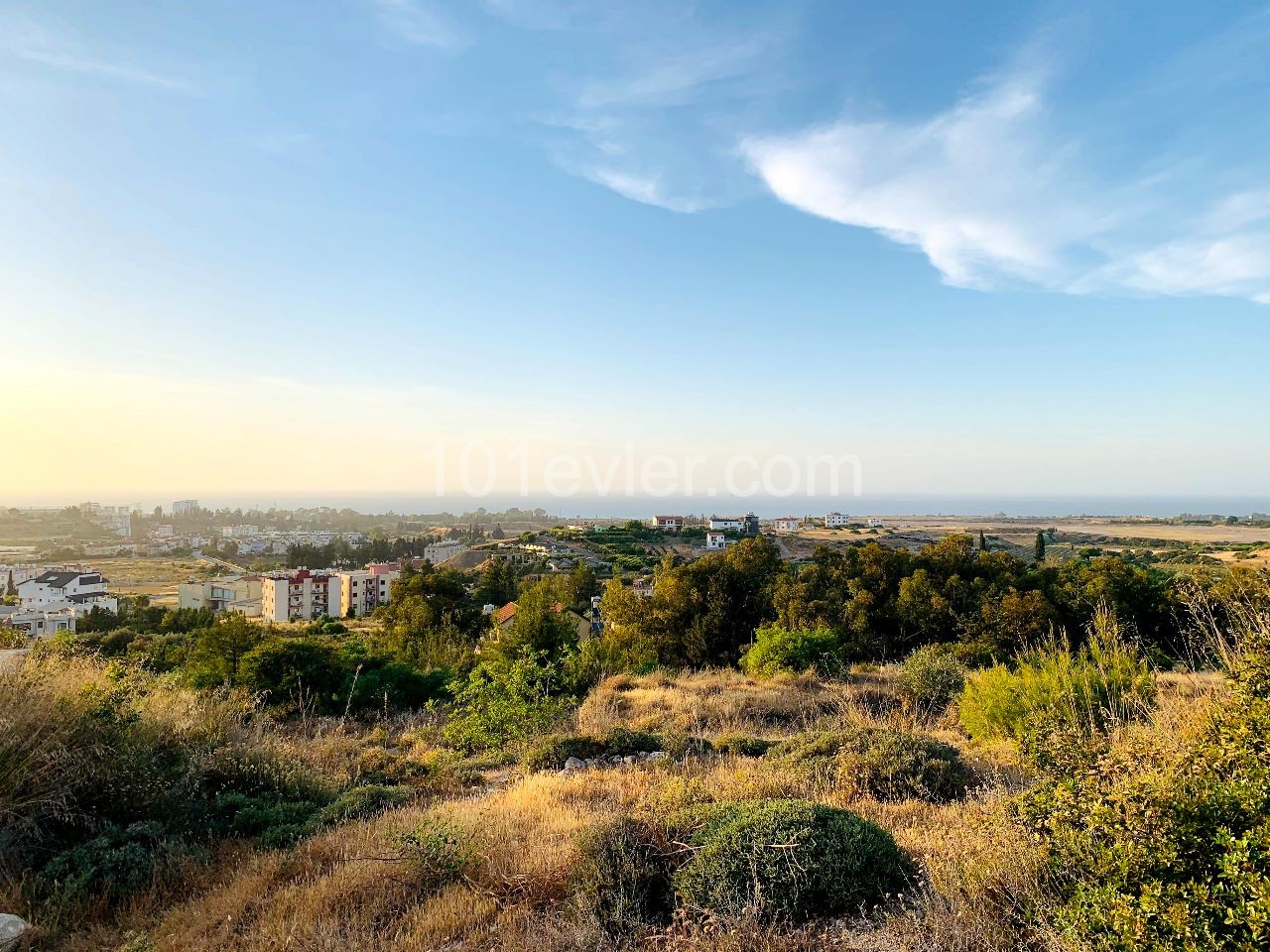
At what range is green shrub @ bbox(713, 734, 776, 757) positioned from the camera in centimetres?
665

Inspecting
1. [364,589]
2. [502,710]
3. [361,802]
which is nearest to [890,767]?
[361,802]

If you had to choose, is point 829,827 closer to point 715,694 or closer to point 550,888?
point 550,888

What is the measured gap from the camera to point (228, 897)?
11.9ft

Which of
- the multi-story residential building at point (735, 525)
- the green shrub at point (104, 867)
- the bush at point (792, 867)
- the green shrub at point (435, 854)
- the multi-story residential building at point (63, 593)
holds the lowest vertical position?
the multi-story residential building at point (63, 593)

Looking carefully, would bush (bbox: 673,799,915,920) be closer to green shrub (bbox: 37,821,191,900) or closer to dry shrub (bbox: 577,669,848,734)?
green shrub (bbox: 37,821,191,900)

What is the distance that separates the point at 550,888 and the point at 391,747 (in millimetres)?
5852

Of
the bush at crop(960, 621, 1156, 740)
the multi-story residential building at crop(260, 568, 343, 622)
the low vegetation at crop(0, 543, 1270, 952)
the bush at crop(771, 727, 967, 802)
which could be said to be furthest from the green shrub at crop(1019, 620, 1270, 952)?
the multi-story residential building at crop(260, 568, 343, 622)

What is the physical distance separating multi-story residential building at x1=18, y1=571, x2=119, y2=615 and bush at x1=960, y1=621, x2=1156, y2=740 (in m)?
41.4

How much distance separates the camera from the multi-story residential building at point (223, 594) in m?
44.0

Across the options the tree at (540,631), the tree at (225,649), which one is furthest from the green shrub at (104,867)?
the tree at (540,631)

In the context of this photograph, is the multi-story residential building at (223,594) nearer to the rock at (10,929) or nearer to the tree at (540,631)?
the tree at (540,631)

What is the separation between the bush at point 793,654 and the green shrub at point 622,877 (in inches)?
367

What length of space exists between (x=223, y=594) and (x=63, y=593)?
12260mm

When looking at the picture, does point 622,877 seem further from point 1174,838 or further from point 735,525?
point 735,525
